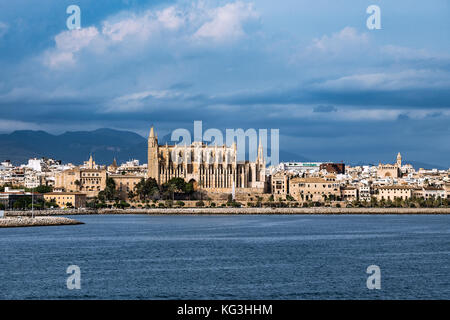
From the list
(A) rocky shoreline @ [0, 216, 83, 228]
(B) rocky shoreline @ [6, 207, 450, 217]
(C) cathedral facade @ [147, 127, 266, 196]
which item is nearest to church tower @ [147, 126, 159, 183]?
(C) cathedral facade @ [147, 127, 266, 196]

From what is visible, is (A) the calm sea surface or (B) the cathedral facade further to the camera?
(B) the cathedral facade

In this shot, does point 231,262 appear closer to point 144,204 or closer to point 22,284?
point 22,284

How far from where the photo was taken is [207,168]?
118438mm

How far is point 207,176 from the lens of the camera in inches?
4656

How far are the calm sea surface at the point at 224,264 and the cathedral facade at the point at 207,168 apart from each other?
2420 inches

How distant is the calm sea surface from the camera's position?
1089 inches

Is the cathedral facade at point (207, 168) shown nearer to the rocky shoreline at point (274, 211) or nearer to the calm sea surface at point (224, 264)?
the rocky shoreline at point (274, 211)

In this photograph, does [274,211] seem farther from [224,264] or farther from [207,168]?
[224,264]

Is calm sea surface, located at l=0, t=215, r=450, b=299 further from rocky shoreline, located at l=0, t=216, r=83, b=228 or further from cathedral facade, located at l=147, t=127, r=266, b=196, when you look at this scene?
cathedral facade, located at l=147, t=127, r=266, b=196

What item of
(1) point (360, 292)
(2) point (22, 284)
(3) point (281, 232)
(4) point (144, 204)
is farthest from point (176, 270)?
(4) point (144, 204)

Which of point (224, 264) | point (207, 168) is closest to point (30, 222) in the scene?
point (224, 264)

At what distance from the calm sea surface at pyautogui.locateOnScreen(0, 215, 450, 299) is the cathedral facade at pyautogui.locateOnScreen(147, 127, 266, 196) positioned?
61472 mm
